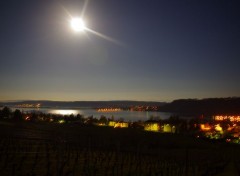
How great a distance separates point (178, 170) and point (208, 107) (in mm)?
184987

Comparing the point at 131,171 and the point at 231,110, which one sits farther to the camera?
the point at 231,110

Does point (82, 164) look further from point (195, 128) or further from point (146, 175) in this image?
point (195, 128)

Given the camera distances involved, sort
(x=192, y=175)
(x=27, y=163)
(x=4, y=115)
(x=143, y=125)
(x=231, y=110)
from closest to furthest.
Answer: (x=27, y=163) < (x=192, y=175) < (x=4, y=115) < (x=143, y=125) < (x=231, y=110)

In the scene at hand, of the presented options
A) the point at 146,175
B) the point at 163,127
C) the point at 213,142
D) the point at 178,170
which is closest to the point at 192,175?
the point at 178,170

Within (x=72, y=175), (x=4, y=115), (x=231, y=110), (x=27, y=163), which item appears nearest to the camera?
(x=72, y=175)

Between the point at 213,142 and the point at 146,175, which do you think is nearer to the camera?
the point at 146,175

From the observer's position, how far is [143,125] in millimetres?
55656

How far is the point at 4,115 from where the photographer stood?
51.7 m

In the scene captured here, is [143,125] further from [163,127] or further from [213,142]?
[213,142]

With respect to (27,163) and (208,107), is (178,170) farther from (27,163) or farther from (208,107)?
(208,107)

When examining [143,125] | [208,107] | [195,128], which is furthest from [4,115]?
[208,107]

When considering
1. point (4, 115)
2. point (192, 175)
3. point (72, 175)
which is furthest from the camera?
point (4, 115)

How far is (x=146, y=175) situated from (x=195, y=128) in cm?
4426

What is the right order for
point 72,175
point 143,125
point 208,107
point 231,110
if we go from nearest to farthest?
point 72,175
point 143,125
point 231,110
point 208,107
